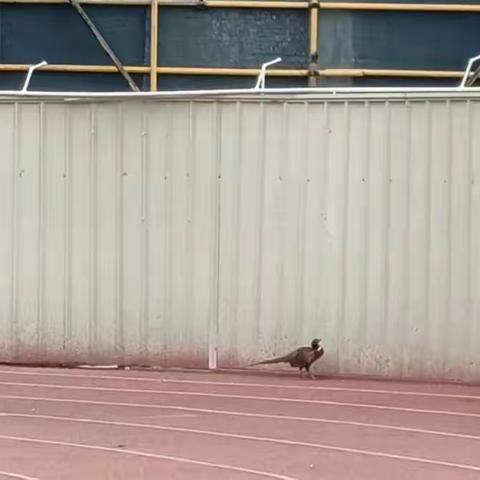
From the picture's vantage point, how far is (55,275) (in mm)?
13508

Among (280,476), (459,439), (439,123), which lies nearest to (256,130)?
(439,123)

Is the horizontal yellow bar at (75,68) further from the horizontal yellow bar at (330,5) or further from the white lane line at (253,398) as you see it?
→ the white lane line at (253,398)

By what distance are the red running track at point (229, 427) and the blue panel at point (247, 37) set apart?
495 centimetres

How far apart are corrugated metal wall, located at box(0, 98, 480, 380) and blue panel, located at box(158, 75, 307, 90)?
243 centimetres

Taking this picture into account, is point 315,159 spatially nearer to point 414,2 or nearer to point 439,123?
point 439,123

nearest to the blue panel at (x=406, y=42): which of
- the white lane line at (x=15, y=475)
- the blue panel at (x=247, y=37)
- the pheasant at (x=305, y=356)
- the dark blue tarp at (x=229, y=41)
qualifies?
the dark blue tarp at (x=229, y=41)

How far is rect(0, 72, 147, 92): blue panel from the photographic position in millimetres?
15688

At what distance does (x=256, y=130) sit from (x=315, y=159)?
806mm

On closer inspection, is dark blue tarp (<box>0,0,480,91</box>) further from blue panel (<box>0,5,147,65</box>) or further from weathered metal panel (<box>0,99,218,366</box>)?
weathered metal panel (<box>0,99,218,366</box>)

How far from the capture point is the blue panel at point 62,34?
15648mm

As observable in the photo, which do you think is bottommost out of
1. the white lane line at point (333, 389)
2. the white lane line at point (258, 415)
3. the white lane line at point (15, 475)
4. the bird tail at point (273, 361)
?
the white lane line at point (15, 475)

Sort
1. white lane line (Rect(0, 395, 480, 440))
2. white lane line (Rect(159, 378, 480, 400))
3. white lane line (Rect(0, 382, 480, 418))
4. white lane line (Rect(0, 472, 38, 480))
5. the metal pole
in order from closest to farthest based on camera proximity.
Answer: white lane line (Rect(0, 472, 38, 480)), white lane line (Rect(0, 395, 480, 440)), white lane line (Rect(0, 382, 480, 418)), white lane line (Rect(159, 378, 480, 400)), the metal pole

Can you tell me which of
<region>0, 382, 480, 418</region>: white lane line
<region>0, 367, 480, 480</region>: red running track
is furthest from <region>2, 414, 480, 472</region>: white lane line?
<region>0, 382, 480, 418</region>: white lane line

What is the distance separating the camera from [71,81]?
1569cm
